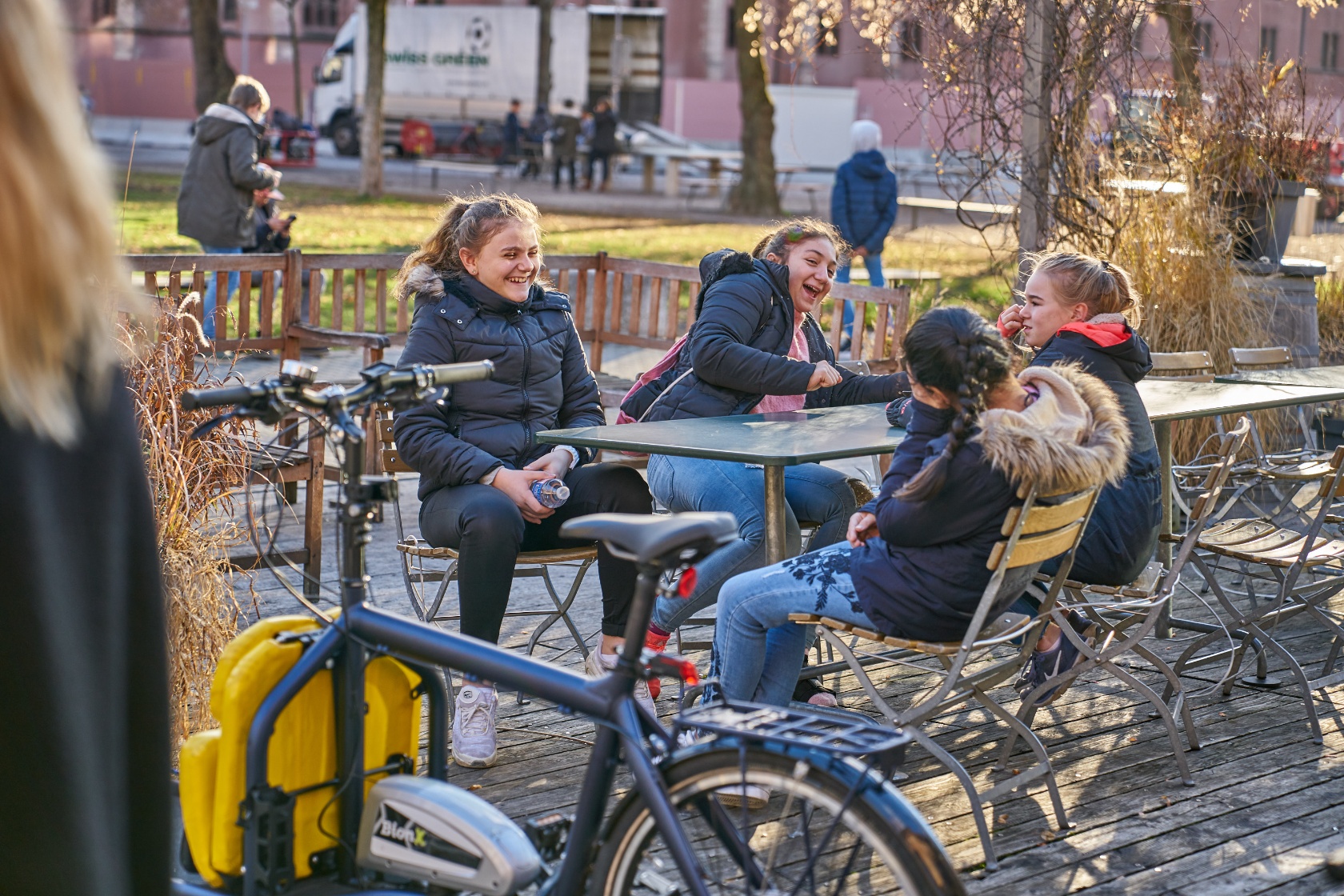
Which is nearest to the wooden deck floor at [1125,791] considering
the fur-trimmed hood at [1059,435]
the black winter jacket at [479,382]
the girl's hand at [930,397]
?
the black winter jacket at [479,382]

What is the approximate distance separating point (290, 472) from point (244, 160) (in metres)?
5.00

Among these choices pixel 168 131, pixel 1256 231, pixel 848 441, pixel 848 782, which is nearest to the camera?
pixel 848 782

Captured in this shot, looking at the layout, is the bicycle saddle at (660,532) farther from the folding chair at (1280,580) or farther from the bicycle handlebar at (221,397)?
the folding chair at (1280,580)

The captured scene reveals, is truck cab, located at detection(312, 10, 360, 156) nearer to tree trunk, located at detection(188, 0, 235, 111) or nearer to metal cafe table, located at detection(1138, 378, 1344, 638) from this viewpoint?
tree trunk, located at detection(188, 0, 235, 111)

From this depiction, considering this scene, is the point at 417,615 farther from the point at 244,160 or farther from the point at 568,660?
the point at 244,160

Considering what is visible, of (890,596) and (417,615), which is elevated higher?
(890,596)

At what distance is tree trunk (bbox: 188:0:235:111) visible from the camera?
24938 mm

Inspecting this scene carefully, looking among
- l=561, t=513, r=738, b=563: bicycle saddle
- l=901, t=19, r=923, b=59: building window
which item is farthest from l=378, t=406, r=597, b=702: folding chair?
l=901, t=19, r=923, b=59: building window

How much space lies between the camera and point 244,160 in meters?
9.47

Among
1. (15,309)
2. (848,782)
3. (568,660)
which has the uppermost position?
(15,309)

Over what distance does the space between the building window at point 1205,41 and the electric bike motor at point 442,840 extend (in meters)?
6.86

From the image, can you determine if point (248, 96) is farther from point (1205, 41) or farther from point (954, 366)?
point (954, 366)

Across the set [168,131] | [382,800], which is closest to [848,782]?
[382,800]

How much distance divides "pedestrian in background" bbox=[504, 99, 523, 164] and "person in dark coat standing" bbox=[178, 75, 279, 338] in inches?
876
